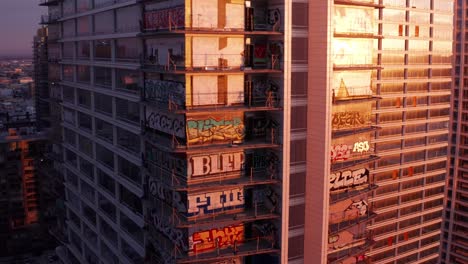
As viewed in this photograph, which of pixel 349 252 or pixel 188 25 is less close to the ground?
pixel 188 25

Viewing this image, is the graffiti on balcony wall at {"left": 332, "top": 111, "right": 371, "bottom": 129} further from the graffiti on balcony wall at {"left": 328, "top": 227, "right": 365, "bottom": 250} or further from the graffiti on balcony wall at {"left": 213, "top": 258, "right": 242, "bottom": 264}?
the graffiti on balcony wall at {"left": 213, "top": 258, "right": 242, "bottom": 264}

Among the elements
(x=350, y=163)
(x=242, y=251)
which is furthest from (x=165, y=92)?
(x=350, y=163)

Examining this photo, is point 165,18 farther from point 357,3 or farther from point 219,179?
point 357,3

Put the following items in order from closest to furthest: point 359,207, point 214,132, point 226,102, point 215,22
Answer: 1. point 215,22
2. point 214,132
3. point 226,102
4. point 359,207

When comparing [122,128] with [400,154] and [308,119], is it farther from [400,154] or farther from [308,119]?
[400,154]

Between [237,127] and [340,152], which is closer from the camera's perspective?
[237,127]

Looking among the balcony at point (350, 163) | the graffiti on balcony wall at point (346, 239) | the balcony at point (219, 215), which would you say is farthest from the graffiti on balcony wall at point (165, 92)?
the graffiti on balcony wall at point (346, 239)

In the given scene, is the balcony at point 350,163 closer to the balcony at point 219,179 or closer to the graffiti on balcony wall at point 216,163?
the balcony at point 219,179
